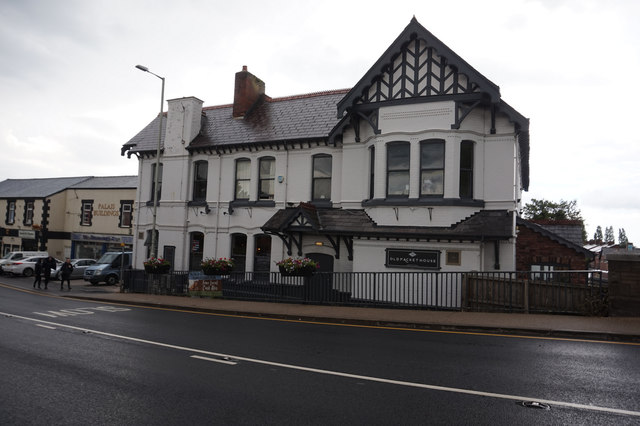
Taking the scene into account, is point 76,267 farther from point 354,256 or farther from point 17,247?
point 354,256

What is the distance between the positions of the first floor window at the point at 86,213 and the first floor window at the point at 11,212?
833 centimetres

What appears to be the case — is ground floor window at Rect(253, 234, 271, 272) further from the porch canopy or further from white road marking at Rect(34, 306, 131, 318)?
white road marking at Rect(34, 306, 131, 318)

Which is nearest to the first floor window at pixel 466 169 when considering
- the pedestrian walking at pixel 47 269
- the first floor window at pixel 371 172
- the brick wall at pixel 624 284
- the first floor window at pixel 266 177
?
the first floor window at pixel 371 172

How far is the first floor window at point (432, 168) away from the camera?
49.1 ft

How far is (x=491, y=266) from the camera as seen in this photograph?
14477 mm

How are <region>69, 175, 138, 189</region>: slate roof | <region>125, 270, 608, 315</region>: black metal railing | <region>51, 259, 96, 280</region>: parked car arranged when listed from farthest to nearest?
1. <region>69, 175, 138, 189</region>: slate roof
2. <region>51, 259, 96, 280</region>: parked car
3. <region>125, 270, 608, 315</region>: black metal railing

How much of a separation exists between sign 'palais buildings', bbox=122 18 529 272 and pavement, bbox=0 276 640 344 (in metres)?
2.81

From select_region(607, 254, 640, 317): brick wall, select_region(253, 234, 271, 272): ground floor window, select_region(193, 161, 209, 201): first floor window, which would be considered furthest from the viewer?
select_region(193, 161, 209, 201): first floor window

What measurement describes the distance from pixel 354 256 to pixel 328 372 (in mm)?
9434

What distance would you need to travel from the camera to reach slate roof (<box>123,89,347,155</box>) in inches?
749

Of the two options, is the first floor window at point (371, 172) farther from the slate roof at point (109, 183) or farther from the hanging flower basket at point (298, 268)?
the slate roof at point (109, 183)

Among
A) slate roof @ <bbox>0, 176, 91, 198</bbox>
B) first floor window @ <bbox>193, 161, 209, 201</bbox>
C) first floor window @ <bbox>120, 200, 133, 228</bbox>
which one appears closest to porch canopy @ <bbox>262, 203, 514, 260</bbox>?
first floor window @ <bbox>193, 161, 209, 201</bbox>

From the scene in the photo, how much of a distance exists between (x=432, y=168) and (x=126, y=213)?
2873 cm

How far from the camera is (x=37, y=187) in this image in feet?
141
